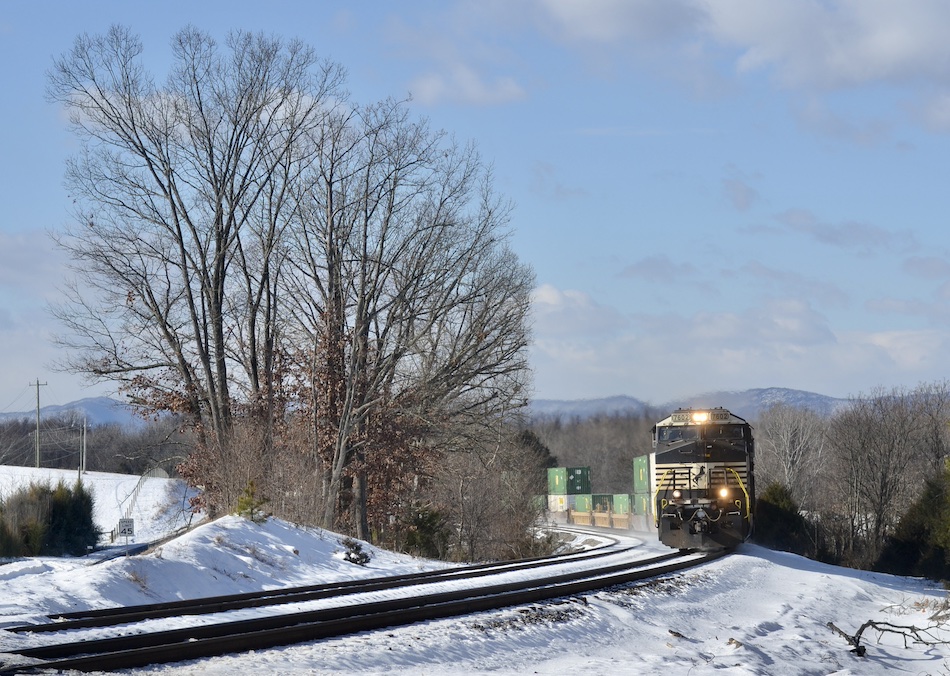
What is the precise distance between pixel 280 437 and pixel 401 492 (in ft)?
17.9

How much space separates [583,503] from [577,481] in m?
11.5

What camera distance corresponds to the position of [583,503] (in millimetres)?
68812

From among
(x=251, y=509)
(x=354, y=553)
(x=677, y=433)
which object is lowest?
(x=354, y=553)

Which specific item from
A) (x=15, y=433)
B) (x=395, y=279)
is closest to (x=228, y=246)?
(x=395, y=279)

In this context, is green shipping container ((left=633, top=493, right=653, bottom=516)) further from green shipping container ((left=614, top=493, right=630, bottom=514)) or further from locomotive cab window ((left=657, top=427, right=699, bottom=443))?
locomotive cab window ((left=657, top=427, right=699, bottom=443))

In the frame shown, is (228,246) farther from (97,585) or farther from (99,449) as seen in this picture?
(99,449)

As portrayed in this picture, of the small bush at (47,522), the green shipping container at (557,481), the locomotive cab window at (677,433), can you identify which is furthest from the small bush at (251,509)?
the green shipping container at (557,481)

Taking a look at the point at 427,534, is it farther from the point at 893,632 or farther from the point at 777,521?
the point at 893,632

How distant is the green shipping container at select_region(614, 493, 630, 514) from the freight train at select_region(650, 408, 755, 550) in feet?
95.6

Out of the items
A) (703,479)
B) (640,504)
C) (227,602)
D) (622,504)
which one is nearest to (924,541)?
(640,504)

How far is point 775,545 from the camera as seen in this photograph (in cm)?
4119

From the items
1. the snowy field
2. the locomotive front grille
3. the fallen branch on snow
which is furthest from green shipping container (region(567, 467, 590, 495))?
the fallen branch on snow

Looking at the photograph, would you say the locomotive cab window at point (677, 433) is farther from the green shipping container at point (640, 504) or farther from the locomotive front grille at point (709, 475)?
the green shipping container at point (640, 504)

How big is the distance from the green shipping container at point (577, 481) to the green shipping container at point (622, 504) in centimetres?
1907
